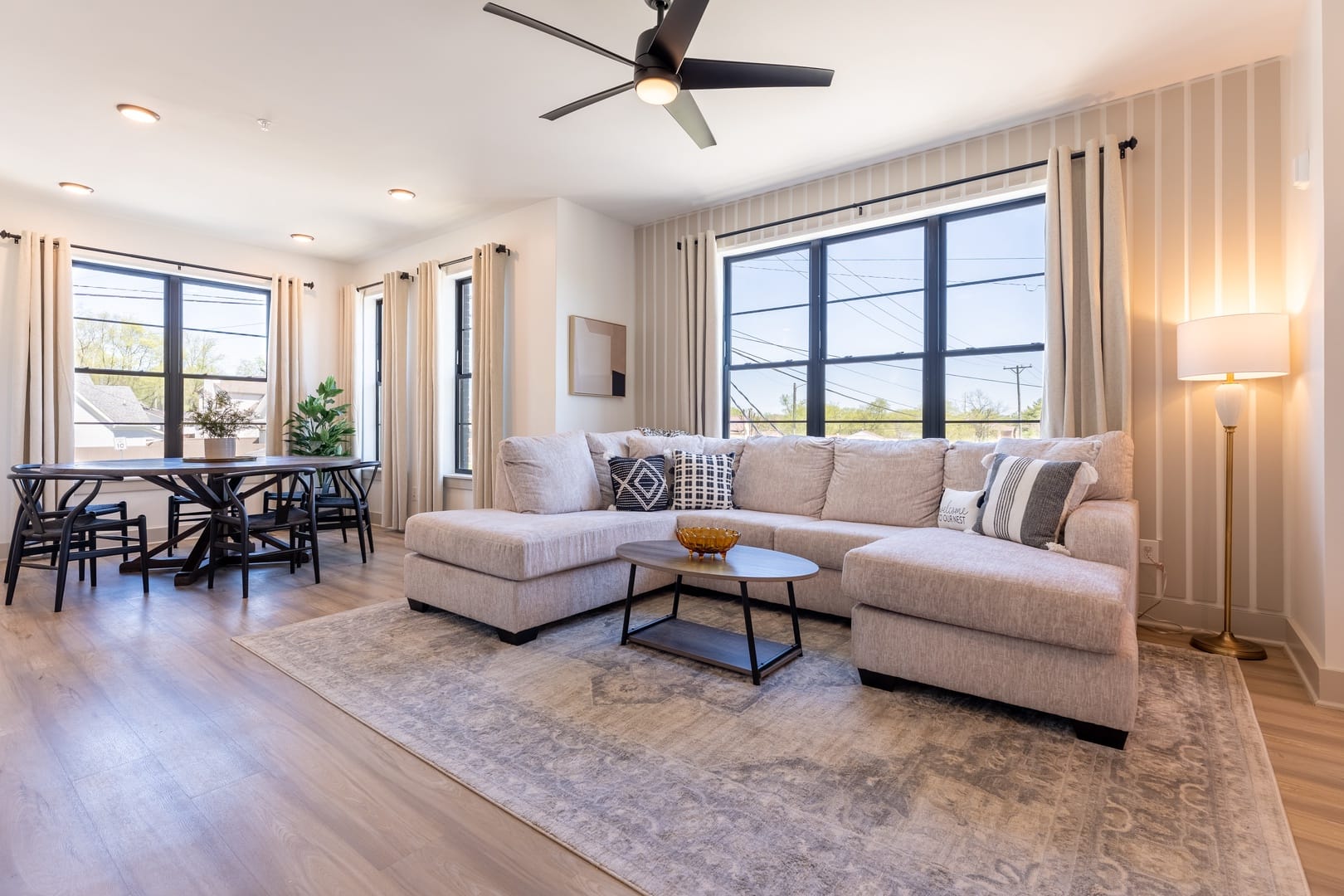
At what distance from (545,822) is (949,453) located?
2652mm

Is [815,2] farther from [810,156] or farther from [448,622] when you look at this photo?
[448,622]

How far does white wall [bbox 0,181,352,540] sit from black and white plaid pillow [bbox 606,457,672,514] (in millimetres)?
4091

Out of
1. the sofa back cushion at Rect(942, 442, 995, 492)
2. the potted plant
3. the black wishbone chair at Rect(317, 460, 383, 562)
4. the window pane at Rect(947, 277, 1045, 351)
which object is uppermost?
the window pane at Rect(947, 277, 1045, 351)

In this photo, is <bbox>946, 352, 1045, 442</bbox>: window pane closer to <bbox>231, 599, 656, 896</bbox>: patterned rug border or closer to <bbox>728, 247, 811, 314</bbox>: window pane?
<bbox>728, 247, 811, 314</bbox>: window pane

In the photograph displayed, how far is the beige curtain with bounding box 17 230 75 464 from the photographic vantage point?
4.31 m

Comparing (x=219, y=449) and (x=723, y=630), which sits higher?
(x=219, y=449)

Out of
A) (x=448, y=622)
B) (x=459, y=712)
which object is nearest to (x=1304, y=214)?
(x=459, y=712)

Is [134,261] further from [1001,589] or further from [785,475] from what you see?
[1001,589]

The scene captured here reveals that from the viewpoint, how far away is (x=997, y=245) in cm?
353

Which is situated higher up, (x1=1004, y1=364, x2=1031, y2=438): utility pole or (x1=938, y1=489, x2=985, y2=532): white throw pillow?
(x1=1004, y1=364, x2=1031, y2=438): utility pole

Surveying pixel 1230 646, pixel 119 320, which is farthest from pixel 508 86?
pixel 119 320

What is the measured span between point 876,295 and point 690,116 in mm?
1932

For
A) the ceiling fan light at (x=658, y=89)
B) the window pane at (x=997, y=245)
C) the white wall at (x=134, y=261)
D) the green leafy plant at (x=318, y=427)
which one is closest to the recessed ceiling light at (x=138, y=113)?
the white wall at (x=134, y=261)

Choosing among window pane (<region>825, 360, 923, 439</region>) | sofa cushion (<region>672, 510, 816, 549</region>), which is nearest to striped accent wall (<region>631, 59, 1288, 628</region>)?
window pane (<region>825, 360, 923, 439</region>)
